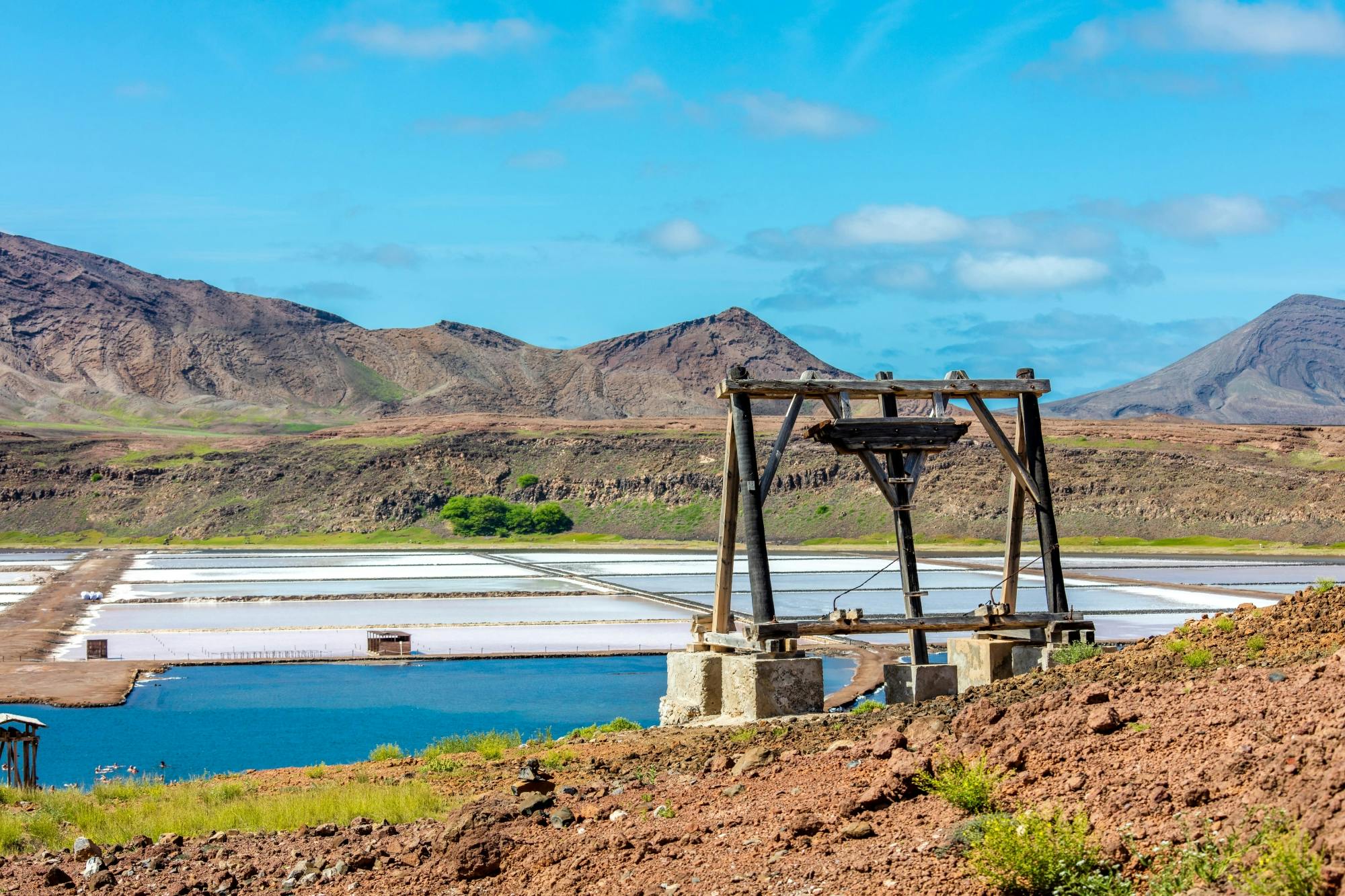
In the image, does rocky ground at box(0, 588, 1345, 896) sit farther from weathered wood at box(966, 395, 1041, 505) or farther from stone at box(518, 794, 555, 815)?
weathered wood at box(966, 395, 1041, 505)

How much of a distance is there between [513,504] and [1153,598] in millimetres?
83662

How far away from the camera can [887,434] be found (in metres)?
14.7

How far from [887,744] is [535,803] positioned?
2.31 m

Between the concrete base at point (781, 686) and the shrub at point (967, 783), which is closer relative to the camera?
the shrub at point (967, 783)

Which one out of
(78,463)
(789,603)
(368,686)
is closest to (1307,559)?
(789,603)

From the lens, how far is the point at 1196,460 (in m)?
115

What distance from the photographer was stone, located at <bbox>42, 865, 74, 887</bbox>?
28.5 feet

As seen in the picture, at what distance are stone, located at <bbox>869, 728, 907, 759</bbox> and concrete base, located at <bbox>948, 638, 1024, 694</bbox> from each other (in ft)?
17.2

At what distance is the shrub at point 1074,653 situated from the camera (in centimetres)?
1310

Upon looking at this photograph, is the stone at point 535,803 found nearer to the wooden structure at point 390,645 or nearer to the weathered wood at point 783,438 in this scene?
the weathered wood at point 783,438

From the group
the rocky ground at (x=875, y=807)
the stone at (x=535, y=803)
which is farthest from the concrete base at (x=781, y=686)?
the stone at (x=535, y=803)

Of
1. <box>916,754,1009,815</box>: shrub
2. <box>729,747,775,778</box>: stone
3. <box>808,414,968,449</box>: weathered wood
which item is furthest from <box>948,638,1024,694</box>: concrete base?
<box>916,754,1009,815</box>: shrub

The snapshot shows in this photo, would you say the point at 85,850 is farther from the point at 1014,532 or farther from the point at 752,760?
the point at 1014,532

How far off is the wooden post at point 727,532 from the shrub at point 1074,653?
335 centimetres
